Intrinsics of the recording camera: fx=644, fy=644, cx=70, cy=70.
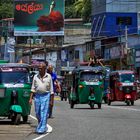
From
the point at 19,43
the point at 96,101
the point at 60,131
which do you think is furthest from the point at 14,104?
the point at 19,43

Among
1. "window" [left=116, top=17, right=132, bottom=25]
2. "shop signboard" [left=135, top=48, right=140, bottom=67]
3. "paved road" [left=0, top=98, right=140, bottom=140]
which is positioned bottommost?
"paved road" [left=0, top=98, right=140, bottom=140]

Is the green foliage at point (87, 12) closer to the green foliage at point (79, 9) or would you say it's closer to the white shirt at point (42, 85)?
the green foliage at point (79, 9)

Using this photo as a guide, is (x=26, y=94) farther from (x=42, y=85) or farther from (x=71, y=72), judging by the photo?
(x=71, y=72)

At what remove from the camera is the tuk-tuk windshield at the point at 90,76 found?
33.6 m

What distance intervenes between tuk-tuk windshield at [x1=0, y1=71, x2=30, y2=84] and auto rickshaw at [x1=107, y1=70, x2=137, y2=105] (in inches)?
791

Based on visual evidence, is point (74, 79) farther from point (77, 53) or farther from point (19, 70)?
point (77, 53)

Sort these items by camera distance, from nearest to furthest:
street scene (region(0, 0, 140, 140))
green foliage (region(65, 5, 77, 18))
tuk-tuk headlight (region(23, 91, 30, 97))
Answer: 1. street scene (region(0, 0, 140, 140))
2. tuk-tuk headlight (region(23, 91, 30, 97))
3. green foliage (region(65, 5, 77, 18))

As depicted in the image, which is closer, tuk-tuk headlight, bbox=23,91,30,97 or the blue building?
tuk-tuk headlight, bbox=23,91,30,97

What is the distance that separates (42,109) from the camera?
57.9 feet

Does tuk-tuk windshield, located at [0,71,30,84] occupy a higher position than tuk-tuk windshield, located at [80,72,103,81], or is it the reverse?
tuk-tuk windshield, located at [0,71,30,84]

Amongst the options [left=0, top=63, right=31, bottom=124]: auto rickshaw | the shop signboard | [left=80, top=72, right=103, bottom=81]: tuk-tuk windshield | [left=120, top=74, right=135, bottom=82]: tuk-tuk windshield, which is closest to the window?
the shop signboard

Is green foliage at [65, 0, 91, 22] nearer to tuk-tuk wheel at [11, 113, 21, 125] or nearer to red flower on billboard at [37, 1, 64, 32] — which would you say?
red flower on billboard at [37, 1, 64, 32]

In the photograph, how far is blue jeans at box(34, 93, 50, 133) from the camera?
17500mm

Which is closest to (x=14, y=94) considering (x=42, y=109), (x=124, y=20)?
(x=42, y=109)
